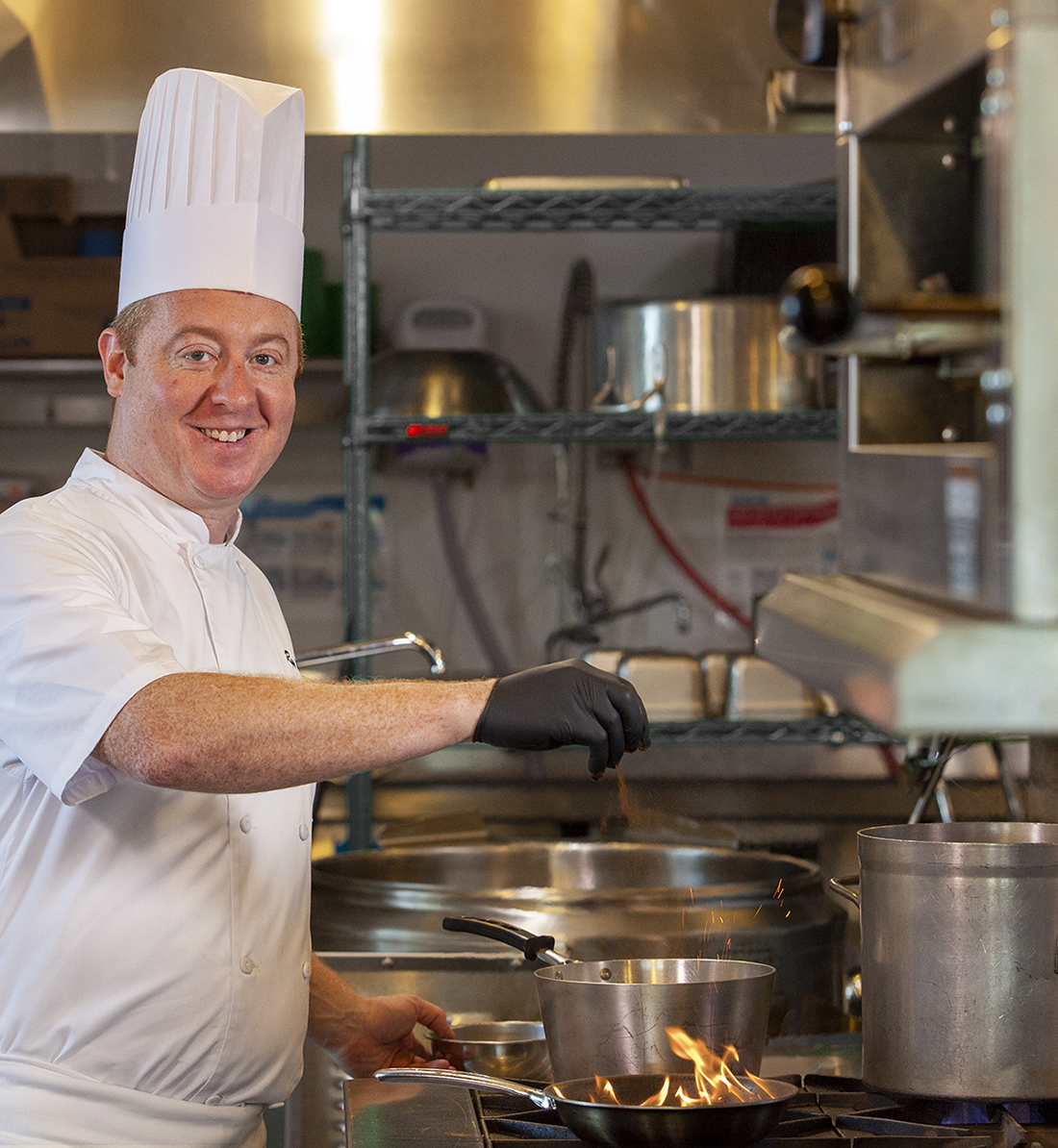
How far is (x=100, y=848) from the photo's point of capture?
1.36 meters

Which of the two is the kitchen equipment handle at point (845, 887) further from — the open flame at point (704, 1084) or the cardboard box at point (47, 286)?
the cardboard box at point (47, 286)

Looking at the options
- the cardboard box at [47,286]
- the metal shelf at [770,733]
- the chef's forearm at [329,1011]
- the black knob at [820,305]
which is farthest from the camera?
the cardboard box at [47,286]

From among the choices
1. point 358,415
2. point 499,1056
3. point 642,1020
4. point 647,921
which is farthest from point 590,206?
point 642,1020

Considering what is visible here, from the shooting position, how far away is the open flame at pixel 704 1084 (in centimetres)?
121

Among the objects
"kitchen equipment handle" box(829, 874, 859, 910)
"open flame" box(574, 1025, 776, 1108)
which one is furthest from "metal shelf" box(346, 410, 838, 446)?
"open flame" box(574, 1025, 776, 1108)

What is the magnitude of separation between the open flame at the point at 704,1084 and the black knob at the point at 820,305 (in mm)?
629

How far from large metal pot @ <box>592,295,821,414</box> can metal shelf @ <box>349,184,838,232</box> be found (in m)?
0.18

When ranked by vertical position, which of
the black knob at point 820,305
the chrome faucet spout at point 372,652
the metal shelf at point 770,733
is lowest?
the metal shelf at point 770,733

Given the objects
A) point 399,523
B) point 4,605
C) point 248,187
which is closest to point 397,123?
point 248,187

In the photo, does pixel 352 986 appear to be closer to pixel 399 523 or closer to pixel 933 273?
pixel 933 273

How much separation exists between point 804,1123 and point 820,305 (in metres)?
0.73

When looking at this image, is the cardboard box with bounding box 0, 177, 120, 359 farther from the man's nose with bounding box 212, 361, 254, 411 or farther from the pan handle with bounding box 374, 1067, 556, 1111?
the pan handle with bounding box 374, 1067, 556, 1111

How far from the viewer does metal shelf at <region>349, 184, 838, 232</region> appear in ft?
9.14

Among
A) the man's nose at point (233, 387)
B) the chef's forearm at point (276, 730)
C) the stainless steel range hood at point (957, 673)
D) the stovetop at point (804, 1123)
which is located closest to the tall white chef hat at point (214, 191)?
the man's nose at point (233, 387)
